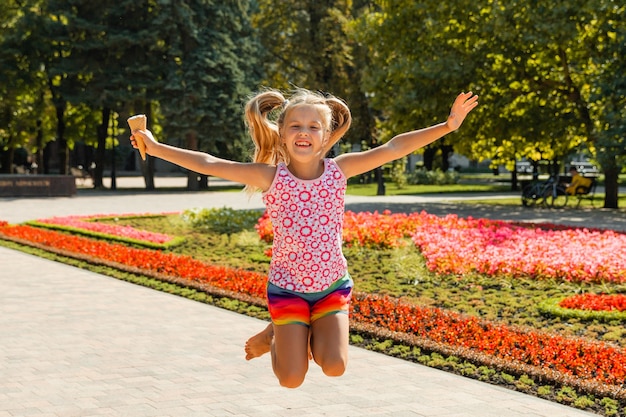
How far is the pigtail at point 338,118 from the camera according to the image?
490 centimetres

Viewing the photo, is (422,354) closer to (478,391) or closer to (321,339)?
(478,391)

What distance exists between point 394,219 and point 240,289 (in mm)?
6524

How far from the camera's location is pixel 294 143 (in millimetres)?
4684

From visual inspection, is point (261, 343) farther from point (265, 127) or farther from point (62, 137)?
point (62, 137)

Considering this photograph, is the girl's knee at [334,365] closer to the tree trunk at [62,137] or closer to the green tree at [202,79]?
the green tree at [202,79]

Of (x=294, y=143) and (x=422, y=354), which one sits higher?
(x=294, y=143)

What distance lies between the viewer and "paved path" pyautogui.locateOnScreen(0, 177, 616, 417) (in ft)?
19.1

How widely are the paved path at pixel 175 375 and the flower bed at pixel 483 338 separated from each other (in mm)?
577

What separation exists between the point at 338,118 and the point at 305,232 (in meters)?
0.76

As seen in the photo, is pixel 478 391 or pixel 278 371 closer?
pixel 278 371

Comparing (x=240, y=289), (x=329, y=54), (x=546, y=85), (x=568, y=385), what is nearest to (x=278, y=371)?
(x=568, y=385)

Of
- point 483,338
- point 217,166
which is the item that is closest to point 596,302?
point 483,338

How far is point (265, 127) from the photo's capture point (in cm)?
488

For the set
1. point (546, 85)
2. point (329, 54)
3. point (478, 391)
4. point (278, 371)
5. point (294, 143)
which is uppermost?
point (329, 54)
